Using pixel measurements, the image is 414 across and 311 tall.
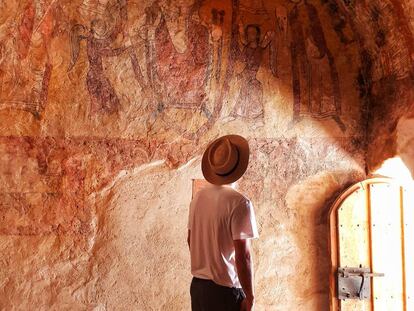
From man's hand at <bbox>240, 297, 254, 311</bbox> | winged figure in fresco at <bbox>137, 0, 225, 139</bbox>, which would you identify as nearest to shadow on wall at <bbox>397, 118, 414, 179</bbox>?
winged figure in fresco at <bbox>137, 0, 225, 139</bbox>

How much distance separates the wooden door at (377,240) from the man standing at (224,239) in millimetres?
1885

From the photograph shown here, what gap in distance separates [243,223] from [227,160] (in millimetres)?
452

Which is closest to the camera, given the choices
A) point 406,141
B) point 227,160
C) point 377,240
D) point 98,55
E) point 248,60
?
point 227,160

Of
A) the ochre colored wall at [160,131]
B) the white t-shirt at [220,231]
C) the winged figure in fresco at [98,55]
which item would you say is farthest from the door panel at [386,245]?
the winged figure in fresco at [98,55]

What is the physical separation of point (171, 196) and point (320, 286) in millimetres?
1717

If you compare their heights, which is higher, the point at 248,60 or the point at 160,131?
the point at 248,60

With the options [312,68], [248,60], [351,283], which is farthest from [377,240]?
[248,60]

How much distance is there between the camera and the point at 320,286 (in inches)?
164

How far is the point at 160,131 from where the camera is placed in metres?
4.07

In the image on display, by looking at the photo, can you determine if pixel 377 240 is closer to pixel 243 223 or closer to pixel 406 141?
pixel 406 141

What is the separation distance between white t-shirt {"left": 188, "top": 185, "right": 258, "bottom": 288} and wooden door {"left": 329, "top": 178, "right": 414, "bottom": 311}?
1.93 meters

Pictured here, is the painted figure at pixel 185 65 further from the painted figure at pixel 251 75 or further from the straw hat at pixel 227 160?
the straw hat at pixel 227 160

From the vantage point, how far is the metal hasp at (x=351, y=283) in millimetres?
4090

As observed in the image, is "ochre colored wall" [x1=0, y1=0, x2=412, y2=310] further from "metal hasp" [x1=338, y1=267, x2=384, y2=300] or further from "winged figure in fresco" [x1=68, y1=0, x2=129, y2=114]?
"metal hasp" [x1=338, y1=267, x2=384, y2=300]
